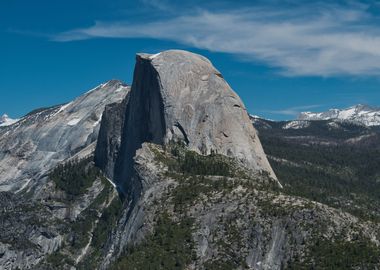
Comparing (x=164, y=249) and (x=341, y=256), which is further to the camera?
(x=164, y=249)

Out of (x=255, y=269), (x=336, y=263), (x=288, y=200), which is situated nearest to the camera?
(x=336, y=263)

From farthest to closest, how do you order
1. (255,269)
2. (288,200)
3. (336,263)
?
1. (288,200)
2. (255,269)
3. (336,263)

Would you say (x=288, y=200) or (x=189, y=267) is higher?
(x=288, y=200)

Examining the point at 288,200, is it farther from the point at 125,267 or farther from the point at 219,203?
the point at 125,267

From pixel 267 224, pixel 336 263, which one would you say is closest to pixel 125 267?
pixel 267 224

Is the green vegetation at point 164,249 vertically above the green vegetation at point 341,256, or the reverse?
the green vegetation at point 164,249

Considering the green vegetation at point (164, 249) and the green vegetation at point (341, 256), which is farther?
the green vegetation at point (164, 249)

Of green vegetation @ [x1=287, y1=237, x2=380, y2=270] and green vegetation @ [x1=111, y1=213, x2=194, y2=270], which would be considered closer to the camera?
green vegetation @ [x1=287, y1=237, x2=380, y2=270]

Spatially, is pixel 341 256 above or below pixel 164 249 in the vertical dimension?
below

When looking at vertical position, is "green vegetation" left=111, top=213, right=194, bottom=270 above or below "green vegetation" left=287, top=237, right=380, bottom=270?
above

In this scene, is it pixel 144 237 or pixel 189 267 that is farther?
pixel 144 237
